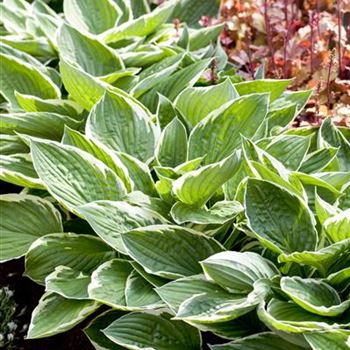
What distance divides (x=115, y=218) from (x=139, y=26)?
109cm

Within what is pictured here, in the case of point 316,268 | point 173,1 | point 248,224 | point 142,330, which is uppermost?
point 173,1

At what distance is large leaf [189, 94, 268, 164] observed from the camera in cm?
213

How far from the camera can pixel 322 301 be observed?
1694 mm

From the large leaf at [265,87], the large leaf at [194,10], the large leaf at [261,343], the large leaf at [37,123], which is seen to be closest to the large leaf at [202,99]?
the large leaf at [265,87]

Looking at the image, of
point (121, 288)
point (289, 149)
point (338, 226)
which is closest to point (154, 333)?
point (121, 288)

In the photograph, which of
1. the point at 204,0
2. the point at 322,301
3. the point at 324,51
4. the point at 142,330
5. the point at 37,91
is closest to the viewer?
the point at 322,301

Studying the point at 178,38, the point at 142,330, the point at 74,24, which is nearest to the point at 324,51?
the point at 178,38

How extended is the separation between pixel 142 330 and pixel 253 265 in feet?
1.02

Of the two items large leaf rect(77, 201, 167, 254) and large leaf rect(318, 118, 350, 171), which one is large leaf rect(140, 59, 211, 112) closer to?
large leaf rect(318, 118, 350, 171)

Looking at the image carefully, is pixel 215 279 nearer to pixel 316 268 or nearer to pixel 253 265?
pixel 253 265

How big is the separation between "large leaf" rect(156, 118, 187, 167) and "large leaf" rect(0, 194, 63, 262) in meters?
0.34

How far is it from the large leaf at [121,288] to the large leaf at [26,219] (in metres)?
0.31

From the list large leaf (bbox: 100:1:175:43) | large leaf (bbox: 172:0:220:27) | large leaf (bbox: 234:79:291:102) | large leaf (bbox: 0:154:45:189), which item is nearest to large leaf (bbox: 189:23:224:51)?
large leaf (bbox: 100:1:175:43)

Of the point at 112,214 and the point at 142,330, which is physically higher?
the point at 112,214
